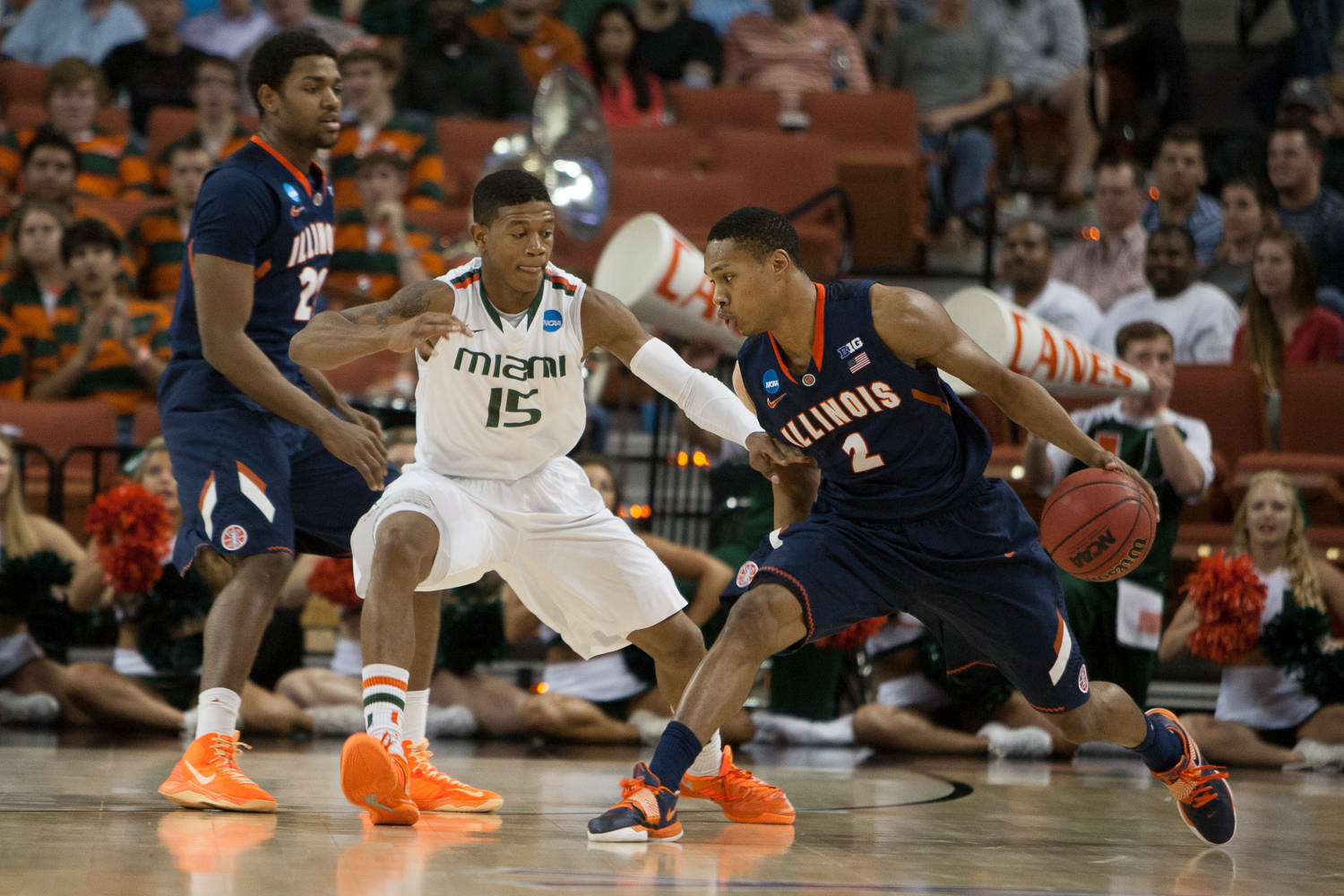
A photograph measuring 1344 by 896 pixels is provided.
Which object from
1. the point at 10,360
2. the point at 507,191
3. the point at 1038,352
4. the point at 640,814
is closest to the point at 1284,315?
the point at 1038,352

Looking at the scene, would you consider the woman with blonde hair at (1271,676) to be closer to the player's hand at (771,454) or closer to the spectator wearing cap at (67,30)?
the player's hand at (771,454)

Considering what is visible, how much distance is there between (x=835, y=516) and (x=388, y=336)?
1.29 meters

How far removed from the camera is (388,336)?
13.4 ft

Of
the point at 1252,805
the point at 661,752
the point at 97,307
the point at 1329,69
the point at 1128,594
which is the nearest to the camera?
the point at 661,752

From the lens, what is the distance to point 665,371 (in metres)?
4.60

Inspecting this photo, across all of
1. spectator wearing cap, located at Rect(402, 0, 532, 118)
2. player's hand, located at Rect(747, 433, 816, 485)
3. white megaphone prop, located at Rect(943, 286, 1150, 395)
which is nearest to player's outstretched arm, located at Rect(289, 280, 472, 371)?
player's hand, located at Rect(747, 433, 816, 485)

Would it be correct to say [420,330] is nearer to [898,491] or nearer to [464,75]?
[898,491]

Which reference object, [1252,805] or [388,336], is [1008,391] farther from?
[1252,805]

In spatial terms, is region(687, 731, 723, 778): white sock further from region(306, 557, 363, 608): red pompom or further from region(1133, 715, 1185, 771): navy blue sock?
region(306, 557, 363, 608): red pompom

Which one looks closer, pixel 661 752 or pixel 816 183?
pixel 661 752

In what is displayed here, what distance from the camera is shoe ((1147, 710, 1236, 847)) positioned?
14.2ft

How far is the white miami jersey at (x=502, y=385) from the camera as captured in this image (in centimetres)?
452

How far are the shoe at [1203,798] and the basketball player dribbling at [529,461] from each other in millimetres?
1064

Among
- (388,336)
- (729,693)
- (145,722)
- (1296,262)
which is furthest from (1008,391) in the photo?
(1296,262)
